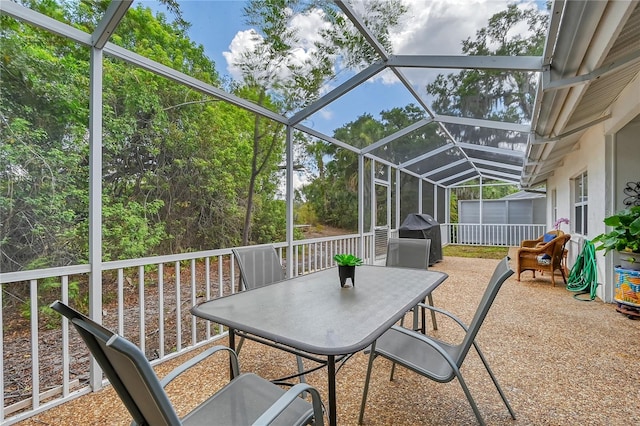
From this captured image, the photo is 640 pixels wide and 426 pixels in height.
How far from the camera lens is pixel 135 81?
2.58 metres

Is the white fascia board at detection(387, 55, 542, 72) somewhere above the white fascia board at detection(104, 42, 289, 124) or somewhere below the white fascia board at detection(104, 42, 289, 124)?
above

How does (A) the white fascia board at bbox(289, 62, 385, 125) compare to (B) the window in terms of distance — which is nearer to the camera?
(A) the white fascia board at bbox(289, 62, 385, 125)

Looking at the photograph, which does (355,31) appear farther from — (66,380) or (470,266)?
(470,266)

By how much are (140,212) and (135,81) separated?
1.12 m

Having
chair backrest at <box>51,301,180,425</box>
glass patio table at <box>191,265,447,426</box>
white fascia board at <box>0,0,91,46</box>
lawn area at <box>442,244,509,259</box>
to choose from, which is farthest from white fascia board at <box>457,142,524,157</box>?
chair backrest at <box>51,301,180,425</box>

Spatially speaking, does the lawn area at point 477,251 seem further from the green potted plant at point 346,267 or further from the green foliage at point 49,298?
the green foliage at point 49,298

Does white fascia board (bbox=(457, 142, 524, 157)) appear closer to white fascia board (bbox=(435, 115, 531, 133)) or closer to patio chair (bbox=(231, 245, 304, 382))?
white fascia board (bbox=(435, 115, 531, 133))

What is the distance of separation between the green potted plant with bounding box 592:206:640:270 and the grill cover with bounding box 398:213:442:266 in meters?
3.44

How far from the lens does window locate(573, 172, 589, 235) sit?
5.32 metres

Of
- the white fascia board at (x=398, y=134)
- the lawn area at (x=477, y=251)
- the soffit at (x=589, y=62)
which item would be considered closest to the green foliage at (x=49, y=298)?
the soffit at (x=589, y=62)

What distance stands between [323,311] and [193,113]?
2.43 meters

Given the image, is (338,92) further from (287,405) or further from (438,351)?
(287,405)

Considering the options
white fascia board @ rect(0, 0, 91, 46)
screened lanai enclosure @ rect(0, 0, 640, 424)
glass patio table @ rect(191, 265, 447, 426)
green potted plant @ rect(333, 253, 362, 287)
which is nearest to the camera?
glass patio table @ rect(191, 265, 447, 426)

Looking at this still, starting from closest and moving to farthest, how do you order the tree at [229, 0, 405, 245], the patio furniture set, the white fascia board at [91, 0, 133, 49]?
the patio furniture set < the white fascia board at [91, 0, 133, 49] < the tree at [229, 0, 405, 245]
